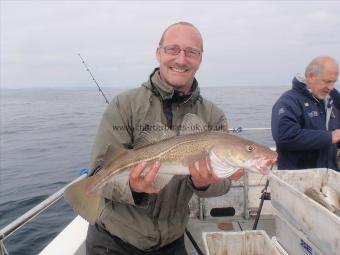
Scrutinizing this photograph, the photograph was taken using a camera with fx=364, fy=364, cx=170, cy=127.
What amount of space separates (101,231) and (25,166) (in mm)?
14023

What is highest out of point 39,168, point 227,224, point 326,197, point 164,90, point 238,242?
point 164,90

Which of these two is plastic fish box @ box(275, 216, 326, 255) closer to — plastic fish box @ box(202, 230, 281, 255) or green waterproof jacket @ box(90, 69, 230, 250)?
plastic fish box @ box(202, 230, 281, 255)

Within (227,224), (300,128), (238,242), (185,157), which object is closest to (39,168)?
(227,224)

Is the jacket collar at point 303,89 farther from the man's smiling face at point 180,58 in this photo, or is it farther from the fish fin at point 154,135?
the fish fin at point 154,135

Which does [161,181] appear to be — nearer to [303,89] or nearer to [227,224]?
[303,89]

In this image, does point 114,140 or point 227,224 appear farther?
point 227,224

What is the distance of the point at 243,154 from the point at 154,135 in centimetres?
77

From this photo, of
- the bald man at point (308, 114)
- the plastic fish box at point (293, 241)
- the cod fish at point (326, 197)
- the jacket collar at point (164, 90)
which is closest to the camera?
the jacket collar at point (164, 90)

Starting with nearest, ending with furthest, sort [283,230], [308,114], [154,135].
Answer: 1. [154,135]
2. [283,230]
3. [308,114]

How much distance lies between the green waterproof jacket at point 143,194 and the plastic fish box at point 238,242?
804 mm

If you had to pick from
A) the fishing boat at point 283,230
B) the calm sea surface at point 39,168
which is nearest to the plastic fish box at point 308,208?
the fishing boat at point 283,230

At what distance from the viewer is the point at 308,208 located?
11.4 ft

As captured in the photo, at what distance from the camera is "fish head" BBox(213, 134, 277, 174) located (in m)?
3.02

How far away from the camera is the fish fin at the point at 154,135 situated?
310 cm
